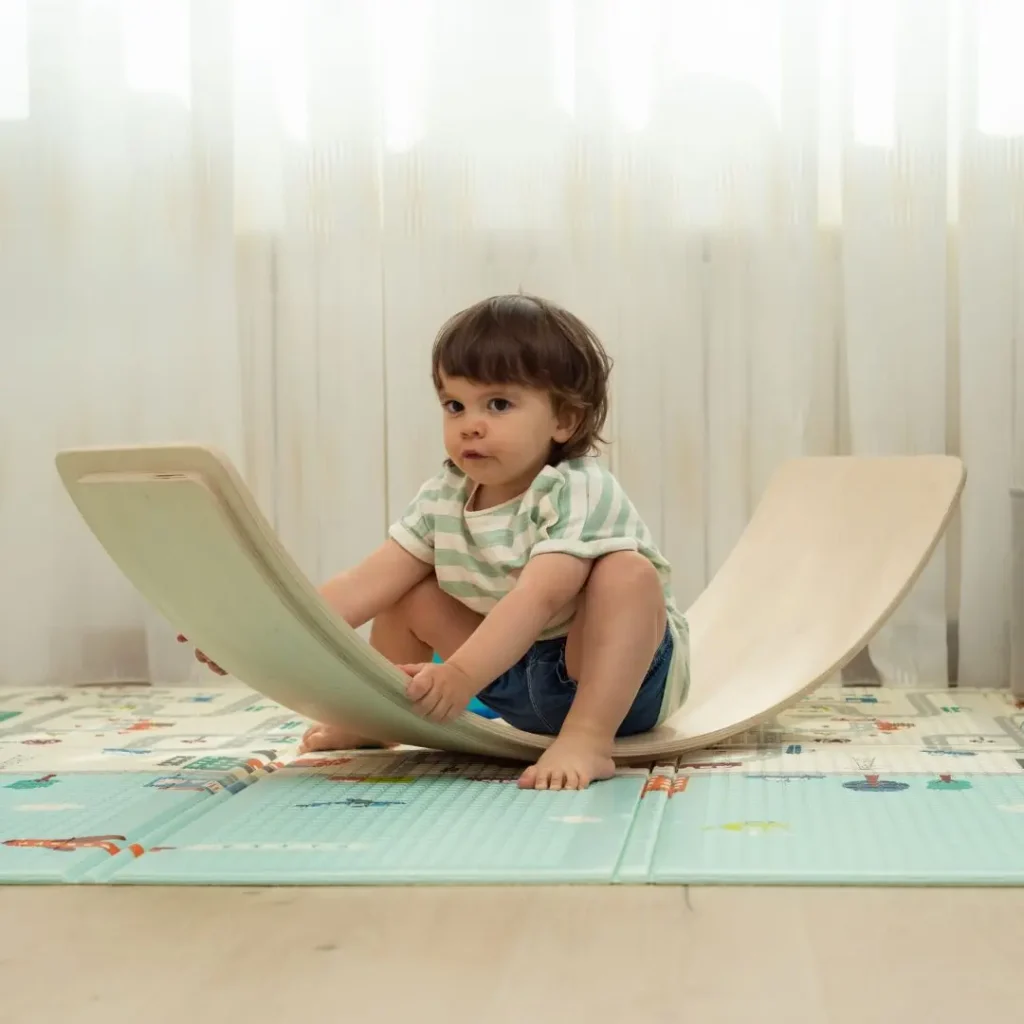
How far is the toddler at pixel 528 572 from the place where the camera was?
1.29m

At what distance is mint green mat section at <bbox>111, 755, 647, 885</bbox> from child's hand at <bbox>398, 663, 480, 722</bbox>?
0.07m

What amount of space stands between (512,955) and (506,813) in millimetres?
341

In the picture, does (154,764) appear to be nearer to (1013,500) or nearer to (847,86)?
(1013,500)

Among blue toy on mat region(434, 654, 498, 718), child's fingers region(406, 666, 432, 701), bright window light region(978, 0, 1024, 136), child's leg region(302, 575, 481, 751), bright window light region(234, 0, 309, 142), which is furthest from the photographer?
bright window light region(234, 0, 309, 142)

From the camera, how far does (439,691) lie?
4.03 feet

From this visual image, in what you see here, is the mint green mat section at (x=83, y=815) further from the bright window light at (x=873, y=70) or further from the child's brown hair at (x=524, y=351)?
the bright window light at (x=873, y=70)

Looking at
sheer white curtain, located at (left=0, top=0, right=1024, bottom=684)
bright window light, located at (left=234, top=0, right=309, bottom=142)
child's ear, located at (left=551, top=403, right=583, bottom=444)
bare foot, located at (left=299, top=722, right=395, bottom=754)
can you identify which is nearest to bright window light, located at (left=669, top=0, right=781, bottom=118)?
sheer white curtain, located at (left=0, top=0, right=1024, bottom=684)

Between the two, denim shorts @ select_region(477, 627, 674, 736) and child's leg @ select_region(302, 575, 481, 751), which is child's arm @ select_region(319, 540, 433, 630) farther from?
denim shorts @ select_region(477, 627, 674, 736)

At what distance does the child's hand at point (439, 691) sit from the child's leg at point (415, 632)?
194mm

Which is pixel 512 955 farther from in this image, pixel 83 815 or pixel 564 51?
pixel 564 51

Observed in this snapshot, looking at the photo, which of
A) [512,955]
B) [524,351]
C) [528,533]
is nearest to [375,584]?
[528,533]

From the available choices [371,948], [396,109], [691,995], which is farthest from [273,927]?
[396,109]

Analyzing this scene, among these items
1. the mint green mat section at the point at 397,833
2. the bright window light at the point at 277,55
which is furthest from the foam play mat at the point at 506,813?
the bright window light at the point at 277,55

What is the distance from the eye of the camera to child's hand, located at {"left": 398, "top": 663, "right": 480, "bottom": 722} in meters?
1.22
